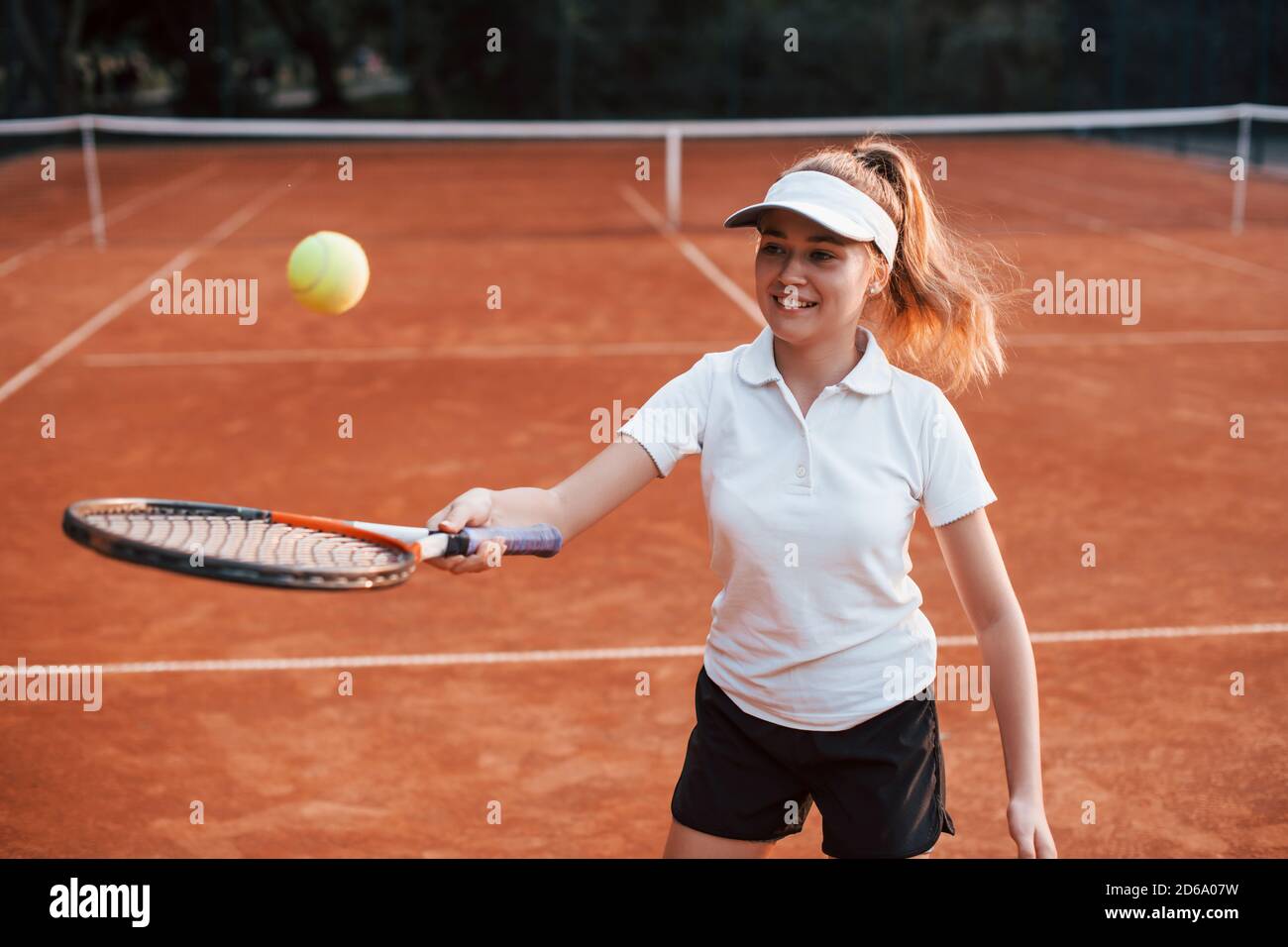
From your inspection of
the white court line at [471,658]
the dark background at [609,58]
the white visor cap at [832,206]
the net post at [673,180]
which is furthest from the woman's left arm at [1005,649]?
the dark background at [609,58]

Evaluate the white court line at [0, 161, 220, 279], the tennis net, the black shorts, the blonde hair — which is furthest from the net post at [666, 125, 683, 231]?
the black shorts

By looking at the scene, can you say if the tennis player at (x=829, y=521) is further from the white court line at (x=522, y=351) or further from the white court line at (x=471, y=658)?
the white court line at (x=522, y=351)

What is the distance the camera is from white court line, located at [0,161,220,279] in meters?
13.7

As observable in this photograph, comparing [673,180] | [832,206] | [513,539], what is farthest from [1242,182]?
[513,539]

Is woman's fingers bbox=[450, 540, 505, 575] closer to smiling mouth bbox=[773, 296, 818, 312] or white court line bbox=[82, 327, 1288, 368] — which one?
smiling mouth bbox=[773, 296, 818, 312]

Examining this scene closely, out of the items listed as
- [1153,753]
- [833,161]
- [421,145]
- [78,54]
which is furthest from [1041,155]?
[833,161]

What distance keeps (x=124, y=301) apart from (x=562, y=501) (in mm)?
10039

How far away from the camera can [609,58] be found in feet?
93.1

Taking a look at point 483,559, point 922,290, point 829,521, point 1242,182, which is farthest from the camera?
point 1242,182

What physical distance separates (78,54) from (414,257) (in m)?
16.3

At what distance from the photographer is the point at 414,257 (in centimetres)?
1373

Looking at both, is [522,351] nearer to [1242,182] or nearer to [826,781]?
[826,781]

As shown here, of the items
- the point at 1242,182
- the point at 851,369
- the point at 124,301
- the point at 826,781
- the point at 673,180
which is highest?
the point at 1242,182
